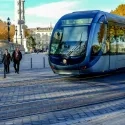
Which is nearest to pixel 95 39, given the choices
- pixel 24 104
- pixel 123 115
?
pixel 24 104

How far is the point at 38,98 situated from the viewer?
1236 centimetres

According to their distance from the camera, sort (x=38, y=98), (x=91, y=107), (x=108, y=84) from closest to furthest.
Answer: (x=91, y=107), (x=38, y=98), (x=108, y=84)

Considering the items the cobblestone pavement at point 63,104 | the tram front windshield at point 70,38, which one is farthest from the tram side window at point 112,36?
the cobblestone pavement at point 63,104

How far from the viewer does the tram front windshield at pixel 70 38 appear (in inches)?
671

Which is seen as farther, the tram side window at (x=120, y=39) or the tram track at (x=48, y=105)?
the tram side window at (x=120, y=39)

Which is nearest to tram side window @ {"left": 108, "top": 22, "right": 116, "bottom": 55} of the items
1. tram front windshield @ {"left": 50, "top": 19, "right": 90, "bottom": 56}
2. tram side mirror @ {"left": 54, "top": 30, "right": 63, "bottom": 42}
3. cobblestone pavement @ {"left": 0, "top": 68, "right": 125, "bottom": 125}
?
tram front windshield @ {"left": 50, "top": 19, "right": 90, "bottom": 56}

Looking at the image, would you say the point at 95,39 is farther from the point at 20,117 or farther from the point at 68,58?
the point at 20,117

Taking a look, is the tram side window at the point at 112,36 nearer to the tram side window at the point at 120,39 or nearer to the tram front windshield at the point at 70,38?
the tram side window at the point at 120,39

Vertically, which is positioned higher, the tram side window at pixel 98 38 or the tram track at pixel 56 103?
the tram side window at pixel 98 38

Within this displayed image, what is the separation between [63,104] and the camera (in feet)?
36.4

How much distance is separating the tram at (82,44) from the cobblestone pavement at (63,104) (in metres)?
1.05

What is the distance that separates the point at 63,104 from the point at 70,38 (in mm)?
6672

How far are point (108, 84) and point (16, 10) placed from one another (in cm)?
9347

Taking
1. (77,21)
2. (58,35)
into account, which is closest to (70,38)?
(58,35)
